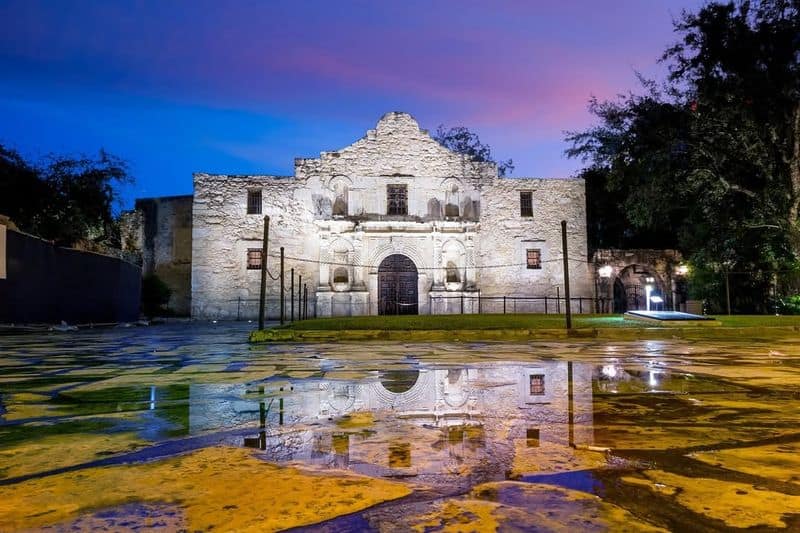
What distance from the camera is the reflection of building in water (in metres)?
2.58

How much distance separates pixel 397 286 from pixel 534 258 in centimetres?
734

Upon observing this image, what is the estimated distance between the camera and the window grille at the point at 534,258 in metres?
28.6

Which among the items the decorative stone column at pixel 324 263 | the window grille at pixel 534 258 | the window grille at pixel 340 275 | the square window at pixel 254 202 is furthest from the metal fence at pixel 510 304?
the square window at pixel 254 202

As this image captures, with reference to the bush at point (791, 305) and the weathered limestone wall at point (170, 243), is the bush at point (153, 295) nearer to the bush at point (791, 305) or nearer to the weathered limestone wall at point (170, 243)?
the weathered limestone wall at point (170, 243)

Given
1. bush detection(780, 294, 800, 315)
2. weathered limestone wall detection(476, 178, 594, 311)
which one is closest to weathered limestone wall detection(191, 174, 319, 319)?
weathered limestone wall detection(476, 178, 594, 311)

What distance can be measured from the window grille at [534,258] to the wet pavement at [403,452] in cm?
2335

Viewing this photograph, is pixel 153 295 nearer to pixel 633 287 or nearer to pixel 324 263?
pixel 324 263

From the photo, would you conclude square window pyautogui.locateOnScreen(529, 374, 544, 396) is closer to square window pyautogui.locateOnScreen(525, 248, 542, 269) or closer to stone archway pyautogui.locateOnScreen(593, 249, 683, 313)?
square window pyautogui.locateOnScreen(525, 248, 542, 269)

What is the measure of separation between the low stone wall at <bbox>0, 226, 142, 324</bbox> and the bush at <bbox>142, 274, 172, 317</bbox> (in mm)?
5393

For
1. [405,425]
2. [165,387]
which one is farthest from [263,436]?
[165,387]

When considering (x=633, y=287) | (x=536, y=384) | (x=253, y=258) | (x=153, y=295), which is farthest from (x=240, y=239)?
(x=536, y=384)

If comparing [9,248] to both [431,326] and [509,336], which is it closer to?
[431,326]

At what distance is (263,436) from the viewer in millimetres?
3016

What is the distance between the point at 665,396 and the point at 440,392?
1738mm
